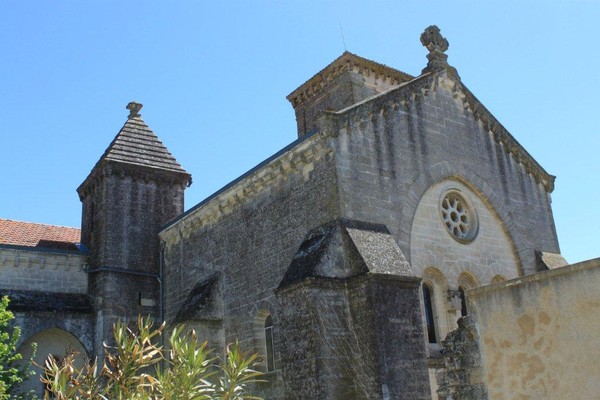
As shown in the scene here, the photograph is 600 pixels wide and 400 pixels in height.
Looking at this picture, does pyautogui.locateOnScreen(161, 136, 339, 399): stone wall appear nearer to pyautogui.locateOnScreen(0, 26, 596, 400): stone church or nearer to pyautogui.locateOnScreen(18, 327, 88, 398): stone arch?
pyautogui.locateOnScreen(0, 26, 596, 400): stone church

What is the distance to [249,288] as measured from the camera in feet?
50.4

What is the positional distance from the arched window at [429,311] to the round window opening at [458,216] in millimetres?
1522

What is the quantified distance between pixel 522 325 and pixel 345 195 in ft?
19.6

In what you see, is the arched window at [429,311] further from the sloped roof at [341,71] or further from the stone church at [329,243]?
the sloped roof at [341,71]

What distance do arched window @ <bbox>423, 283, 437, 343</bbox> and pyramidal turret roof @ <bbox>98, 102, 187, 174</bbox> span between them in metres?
11.0

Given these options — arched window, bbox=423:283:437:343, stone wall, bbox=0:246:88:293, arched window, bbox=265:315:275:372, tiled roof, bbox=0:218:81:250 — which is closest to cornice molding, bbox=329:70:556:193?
arched window, bbox=423:283:437:343

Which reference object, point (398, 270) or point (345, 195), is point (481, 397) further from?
point (345, 195)

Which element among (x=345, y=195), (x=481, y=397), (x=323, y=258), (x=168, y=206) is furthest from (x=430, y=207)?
(x=168, y=206)

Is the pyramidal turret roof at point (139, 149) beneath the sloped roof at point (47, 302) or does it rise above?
above

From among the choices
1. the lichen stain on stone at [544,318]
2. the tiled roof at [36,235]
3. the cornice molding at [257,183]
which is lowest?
the lichen stain on stone at [544,318]

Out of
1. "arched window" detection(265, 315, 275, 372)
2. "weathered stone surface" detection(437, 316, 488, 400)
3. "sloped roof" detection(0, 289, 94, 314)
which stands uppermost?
"sloped roof" detection(0, 289, 94, 314)

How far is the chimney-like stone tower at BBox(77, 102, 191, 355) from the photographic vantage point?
19.5 metres

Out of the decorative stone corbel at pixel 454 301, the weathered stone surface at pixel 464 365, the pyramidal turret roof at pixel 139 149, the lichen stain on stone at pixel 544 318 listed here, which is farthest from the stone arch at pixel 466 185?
the pyramidal turret roof at pixel 139 149

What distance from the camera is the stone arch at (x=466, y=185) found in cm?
1380
